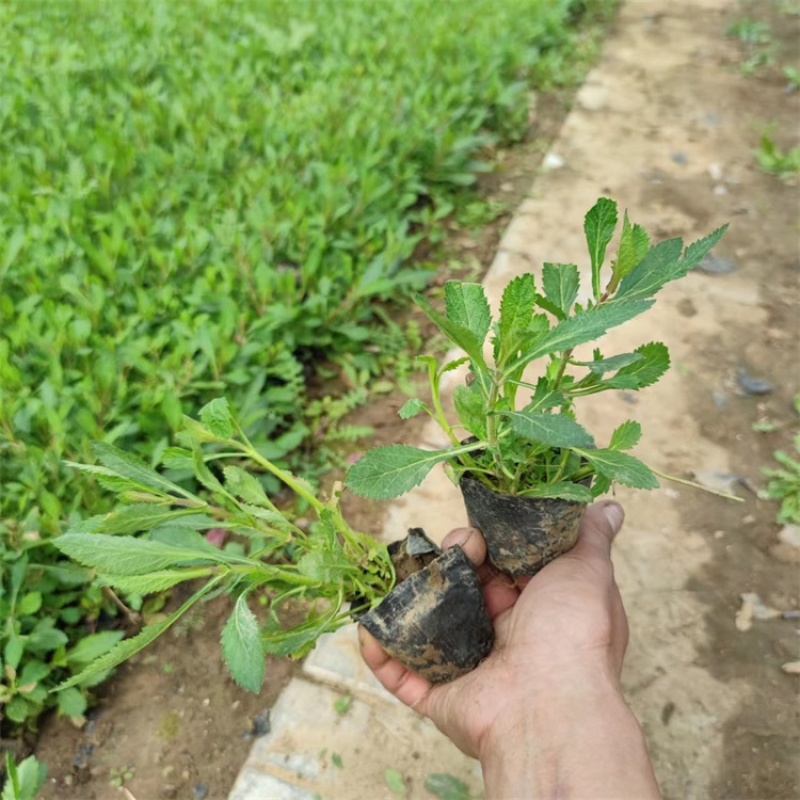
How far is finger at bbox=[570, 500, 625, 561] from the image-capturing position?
68.9 inches

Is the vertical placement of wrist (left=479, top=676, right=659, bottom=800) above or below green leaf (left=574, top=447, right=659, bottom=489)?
below

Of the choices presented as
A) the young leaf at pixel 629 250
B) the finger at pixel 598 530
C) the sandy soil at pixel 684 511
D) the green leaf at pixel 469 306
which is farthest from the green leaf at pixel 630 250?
the sandy soil at pixel 684 511

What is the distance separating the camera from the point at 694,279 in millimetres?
3506

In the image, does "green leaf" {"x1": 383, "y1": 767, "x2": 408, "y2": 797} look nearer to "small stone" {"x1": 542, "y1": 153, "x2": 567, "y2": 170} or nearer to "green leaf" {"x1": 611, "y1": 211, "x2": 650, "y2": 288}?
"green leaf" {"x1": 611, "y1": 211, "x2": 650, "y2": 288}

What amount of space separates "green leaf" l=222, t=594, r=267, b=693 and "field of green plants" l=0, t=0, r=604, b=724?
2.82ft

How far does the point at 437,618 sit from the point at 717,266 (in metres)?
2.57

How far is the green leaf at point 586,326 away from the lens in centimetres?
126

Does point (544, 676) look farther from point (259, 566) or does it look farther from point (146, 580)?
point (146, 580)

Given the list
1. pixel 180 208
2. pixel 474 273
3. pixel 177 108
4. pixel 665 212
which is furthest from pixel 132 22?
pixel 665 212

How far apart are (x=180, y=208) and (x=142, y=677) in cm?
195

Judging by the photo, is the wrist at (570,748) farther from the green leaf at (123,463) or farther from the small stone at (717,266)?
the small stone at (717,266)

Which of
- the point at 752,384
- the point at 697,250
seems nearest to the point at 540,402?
the point at 697,250

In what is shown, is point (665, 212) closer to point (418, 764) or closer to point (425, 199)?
point (425, 199)

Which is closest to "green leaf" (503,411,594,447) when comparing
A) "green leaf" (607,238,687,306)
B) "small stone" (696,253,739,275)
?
"green leaf" (607,238,687,306)
